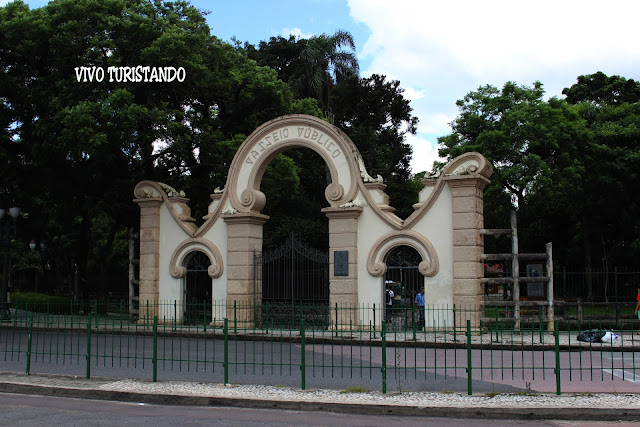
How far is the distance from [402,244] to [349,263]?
5.25 ft

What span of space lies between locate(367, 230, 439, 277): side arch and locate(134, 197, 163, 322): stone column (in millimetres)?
7117

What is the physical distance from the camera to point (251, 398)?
9117 mm

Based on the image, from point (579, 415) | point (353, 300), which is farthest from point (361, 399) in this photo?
point (353, 300)

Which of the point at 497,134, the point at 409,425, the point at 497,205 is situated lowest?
the point at 409,425

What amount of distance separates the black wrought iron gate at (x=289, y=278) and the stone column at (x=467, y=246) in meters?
3.98

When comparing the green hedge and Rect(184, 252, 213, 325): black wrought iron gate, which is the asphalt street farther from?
Rect(184, 252, 213, 325): black wrought iron gate

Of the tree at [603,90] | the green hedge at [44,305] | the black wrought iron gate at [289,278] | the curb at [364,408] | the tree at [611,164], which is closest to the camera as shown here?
the curb at [364,408]

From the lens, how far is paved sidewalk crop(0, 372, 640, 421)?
27.3 feet

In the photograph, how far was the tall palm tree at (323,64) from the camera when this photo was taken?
3766 centimetres

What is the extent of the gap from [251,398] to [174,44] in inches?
552

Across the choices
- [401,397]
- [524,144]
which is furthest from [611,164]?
[401,397]

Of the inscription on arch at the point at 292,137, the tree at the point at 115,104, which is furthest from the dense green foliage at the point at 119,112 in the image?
the inscription on arch at the point at 292,137

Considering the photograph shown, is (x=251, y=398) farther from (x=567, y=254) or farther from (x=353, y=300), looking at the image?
(x=567, y=254)

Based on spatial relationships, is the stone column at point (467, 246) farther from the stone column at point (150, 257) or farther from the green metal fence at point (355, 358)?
the stone column at point (150, 257)
